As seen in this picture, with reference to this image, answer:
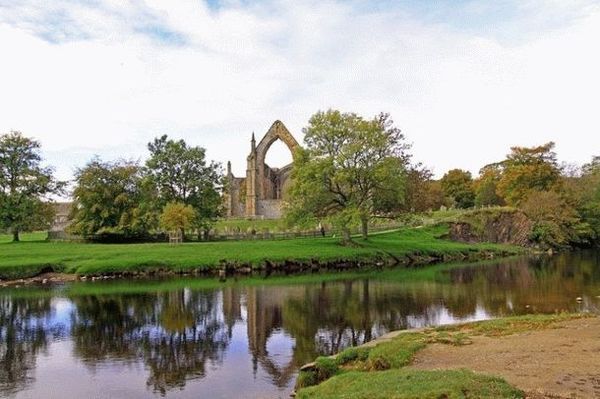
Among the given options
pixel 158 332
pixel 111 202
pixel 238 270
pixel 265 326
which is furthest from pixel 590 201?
pixel 158 332

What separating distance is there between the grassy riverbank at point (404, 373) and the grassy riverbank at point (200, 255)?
98.8ft

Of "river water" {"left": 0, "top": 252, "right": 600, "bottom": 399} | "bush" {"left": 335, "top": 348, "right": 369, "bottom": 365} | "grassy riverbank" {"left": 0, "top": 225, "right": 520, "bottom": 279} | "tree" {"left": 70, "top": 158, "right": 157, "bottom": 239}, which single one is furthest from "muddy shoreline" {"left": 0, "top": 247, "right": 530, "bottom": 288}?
"bush" {"left": 335, "top": 348, "right": 369, "bottom": 365}

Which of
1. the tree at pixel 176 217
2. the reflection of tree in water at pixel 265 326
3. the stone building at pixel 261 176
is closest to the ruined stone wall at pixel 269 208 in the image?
the stone building at pixel 261 176

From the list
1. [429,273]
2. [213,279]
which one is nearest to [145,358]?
[213,279]

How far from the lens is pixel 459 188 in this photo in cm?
11588

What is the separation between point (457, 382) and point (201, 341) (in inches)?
511

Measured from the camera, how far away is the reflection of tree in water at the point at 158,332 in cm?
1831

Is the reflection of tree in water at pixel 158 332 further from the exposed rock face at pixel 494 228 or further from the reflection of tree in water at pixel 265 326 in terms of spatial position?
the exposed rock face at pixel 494 228

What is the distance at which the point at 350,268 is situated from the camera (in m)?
50.1

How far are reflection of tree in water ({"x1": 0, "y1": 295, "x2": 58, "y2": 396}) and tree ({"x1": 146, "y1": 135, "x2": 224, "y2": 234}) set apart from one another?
2844 cm

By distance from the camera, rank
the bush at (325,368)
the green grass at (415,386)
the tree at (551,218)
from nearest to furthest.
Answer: the green grass at (415,386)
the bush at (325,368)
the tree at (551,218)

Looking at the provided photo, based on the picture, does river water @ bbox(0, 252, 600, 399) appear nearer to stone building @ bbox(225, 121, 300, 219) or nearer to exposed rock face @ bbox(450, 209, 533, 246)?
exposed rock face @ bbox(450, 209, 533, 246)

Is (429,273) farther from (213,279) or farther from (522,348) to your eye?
(522,348)

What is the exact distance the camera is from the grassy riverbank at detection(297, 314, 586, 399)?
10855 mm
